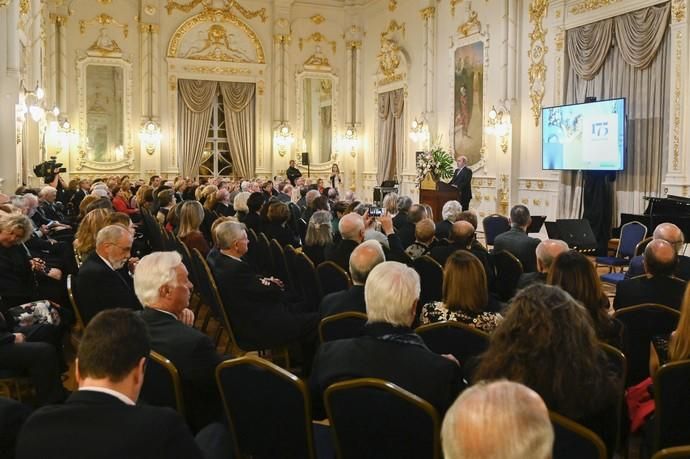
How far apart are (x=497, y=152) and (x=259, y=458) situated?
1234 centimetres

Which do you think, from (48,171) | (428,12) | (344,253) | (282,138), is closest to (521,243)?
(344,253)

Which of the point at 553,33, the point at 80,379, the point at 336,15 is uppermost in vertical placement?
the point at 336,15

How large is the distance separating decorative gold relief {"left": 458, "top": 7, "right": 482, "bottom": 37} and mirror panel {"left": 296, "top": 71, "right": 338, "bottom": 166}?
5735 mm

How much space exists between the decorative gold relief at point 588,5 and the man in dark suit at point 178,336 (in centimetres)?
1041

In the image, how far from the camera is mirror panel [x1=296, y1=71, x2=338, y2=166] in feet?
66.9

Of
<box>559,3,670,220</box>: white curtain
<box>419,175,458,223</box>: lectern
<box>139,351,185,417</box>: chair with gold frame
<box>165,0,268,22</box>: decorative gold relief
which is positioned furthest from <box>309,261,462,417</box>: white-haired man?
<box>165,0,268,22</box>: decorative gold relief

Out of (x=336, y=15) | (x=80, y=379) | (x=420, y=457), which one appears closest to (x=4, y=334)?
(x=80, y=379)

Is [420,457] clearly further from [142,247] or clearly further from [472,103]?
[472,103]

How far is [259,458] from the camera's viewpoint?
2699 millimetres

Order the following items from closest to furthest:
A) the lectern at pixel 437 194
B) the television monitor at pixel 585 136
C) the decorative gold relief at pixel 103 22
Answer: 1. the television monitor at pixel 585 136
2. the lectern at pixel 437 194
3. the decorative gold relief at pixel 103 22

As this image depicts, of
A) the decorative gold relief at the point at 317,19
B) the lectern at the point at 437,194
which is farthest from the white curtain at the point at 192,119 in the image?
the lectern at the point at 437,194

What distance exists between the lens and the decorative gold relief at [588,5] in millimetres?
11547

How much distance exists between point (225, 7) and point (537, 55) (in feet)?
31.9

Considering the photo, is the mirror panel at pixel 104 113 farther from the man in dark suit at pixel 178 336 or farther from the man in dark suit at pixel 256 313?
the man in dark suit at pixel 178 336
